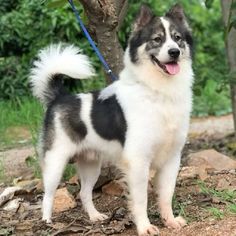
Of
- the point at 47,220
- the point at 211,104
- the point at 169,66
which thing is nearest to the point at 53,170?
the point at 47,220

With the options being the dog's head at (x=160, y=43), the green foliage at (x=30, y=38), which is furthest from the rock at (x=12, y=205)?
the green foliage at (x=30, y=38)

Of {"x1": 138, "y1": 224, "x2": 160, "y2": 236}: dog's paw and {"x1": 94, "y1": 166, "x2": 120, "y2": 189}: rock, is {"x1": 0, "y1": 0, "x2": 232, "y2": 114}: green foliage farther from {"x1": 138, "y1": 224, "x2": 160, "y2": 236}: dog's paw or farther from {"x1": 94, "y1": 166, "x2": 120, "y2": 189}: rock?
{"x1": 138, "y1": 224, "x2": 160, "y2": 236}: dog's paw

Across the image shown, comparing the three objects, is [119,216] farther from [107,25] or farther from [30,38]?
[30,38]

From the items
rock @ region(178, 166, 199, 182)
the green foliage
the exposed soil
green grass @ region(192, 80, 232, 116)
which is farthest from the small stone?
green grass @ region(192, 80, 232, 116)

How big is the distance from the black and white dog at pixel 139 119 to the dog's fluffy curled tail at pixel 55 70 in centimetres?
1

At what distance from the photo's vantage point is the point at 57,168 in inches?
167

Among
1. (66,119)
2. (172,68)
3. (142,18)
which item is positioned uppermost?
(142,18)

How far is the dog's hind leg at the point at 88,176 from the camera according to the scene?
4.37 m

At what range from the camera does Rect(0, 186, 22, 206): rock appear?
465 cm

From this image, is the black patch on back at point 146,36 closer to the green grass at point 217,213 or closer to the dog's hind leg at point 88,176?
the dog's hind leg at point 88,176

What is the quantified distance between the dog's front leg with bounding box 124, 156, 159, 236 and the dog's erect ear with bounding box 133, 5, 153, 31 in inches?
37.3

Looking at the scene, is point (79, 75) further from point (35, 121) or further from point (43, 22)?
point (43, 22)

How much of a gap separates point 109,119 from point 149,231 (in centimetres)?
83

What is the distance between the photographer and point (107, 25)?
15.3 ft
